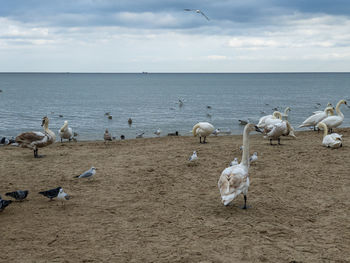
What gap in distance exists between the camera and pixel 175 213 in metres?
8.37

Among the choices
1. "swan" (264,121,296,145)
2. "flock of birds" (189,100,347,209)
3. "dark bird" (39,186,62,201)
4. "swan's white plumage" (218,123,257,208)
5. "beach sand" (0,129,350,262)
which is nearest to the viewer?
"beach sand" (0,129,350,262)

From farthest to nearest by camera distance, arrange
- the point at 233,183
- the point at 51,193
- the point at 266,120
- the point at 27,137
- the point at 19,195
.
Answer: the point at 266,120
the point at 27,137
the point at 19,195
the point at 51,193
the point at 233,183

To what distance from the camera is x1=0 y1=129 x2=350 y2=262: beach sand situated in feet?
21.1

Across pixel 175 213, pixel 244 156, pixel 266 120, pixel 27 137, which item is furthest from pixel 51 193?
pixel 266 120

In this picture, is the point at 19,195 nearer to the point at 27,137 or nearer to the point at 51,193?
the point at 51,193

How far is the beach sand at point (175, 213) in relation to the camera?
644 centimetres

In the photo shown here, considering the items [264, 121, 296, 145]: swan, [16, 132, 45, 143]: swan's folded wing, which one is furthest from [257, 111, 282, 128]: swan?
[16, 132, 45, 143]: swan's folded wing

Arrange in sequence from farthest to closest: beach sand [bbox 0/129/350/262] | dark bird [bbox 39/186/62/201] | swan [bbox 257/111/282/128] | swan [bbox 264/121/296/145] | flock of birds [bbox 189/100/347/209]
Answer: swan [bbox 257/111/282/128], swan [bbox 264/121/296/145], dark bird [bbox 39/186/62/201], flock of birds [bbox 189/100/347/209], beach sand [bbox 0/129/350/262]

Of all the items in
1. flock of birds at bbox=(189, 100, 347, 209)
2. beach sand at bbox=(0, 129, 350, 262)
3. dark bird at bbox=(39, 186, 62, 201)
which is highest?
flock of birds at bbox=(189, 100, 347, 209)

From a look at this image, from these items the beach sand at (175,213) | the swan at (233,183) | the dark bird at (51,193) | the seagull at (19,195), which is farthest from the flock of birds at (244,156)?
the seagull at (19,195)

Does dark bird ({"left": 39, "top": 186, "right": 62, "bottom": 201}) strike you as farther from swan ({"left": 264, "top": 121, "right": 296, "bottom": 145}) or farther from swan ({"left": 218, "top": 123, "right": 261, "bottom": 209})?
swan ({"left": 264, "top": 121, "right": 296, "bottom": 145})

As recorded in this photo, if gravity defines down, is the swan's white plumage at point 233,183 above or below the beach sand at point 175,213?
above

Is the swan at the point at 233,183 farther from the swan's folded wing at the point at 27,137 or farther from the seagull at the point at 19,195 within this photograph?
the swan's folded wing at the point at 27,137

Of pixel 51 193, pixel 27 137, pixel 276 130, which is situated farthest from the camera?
pixel 276 130
